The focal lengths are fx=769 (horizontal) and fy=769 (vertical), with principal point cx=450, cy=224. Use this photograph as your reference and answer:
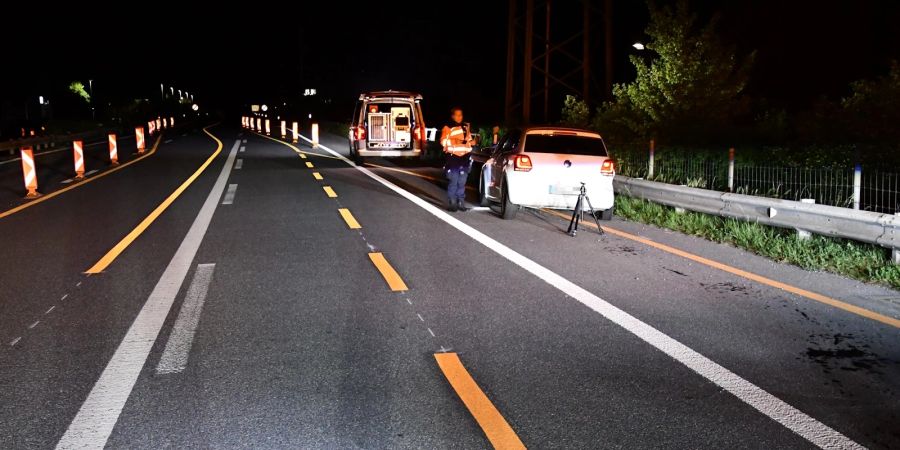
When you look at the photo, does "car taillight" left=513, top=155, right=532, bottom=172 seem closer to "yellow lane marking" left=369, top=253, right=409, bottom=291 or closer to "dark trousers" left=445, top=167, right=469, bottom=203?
"dark trousers" left=445, top=167, right=469, bottom=203

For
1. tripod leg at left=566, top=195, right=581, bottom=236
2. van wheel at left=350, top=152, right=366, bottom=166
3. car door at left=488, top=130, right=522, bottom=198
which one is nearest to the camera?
tripod leg at left=566, top=195, right=581, bottom=236

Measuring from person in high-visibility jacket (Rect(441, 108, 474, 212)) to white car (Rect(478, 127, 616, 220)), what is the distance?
114 cm

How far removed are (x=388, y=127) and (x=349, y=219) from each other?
483 inches

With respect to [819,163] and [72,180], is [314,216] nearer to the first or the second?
[819,163]

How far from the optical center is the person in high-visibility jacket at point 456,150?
12.9m

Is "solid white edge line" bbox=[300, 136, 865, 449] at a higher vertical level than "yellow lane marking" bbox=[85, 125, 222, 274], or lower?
lower

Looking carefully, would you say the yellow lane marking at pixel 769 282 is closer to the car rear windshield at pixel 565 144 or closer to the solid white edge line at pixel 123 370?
the car rear windshield at pixel 565 144

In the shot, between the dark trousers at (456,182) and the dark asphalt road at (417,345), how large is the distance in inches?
104

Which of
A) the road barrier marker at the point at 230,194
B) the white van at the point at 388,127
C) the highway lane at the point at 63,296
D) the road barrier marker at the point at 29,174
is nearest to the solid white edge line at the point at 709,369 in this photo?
the highway lane at the point at 63,296

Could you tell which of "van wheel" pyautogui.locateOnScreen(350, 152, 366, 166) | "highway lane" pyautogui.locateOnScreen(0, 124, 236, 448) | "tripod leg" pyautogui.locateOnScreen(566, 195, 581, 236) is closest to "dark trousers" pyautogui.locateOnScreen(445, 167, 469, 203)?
"tripod leg" pyautogui.locateOnScreen(566, 195, 581, 236)

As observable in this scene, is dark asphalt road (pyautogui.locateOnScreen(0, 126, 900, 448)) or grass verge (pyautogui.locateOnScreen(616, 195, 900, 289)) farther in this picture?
grass verge (pyautogui.locateOnScreen(616, 195, 900, 289))

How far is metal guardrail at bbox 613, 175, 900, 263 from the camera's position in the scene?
26.5 ft

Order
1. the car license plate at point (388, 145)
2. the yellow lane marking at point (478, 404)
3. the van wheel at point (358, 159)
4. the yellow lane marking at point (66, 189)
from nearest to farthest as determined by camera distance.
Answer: the yellow lane marking at point (478, 404), the yellow lane marking at point (66, 189), the car license plate at point (388, 145), the van wheel at point (358, 159)

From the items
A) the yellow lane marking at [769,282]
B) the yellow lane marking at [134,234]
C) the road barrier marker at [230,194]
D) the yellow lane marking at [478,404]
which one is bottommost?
the yellow lane marking at [478,404]
